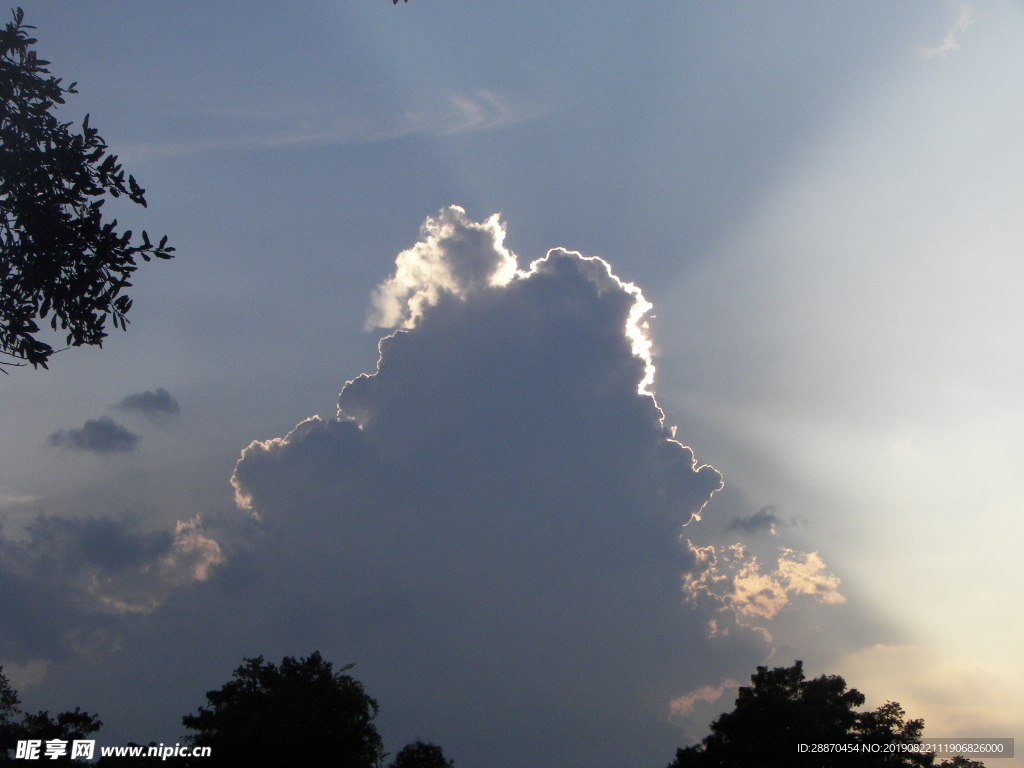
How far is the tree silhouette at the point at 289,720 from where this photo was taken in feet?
169

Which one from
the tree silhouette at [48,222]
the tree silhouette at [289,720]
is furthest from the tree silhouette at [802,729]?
the tree silhouette at [48,222]

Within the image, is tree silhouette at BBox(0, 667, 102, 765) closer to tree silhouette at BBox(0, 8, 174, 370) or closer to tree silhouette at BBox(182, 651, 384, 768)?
tree silhouette at BBox(182, 651, 384, 768)

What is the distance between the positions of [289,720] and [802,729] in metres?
36.8

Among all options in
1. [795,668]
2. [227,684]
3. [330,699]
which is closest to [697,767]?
[795,668]

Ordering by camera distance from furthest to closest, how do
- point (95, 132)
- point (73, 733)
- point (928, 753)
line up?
point (73, 733)
point (928, 753)
point (95, 132)

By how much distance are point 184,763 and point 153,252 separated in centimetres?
4806

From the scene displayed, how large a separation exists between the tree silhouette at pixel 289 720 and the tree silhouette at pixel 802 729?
2698cm

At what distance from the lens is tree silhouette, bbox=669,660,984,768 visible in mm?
49188

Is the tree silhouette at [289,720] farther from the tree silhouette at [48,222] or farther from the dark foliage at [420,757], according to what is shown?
the tree silhouette at [48,222]

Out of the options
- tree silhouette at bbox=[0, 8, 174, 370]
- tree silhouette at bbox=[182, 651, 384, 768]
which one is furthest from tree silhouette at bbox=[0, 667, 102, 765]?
tree silhouette at bbox=[0, 8, 174, 370]

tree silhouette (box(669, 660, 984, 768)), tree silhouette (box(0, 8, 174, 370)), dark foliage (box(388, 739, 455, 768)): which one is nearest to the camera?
tree silhouette (box(0, 8, 174, 370))

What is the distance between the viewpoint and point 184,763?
51031 millimetres

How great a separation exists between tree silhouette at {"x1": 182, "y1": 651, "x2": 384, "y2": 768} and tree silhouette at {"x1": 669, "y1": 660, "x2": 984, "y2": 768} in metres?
27.0

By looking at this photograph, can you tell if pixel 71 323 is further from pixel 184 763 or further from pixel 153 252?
pixel 184 763
